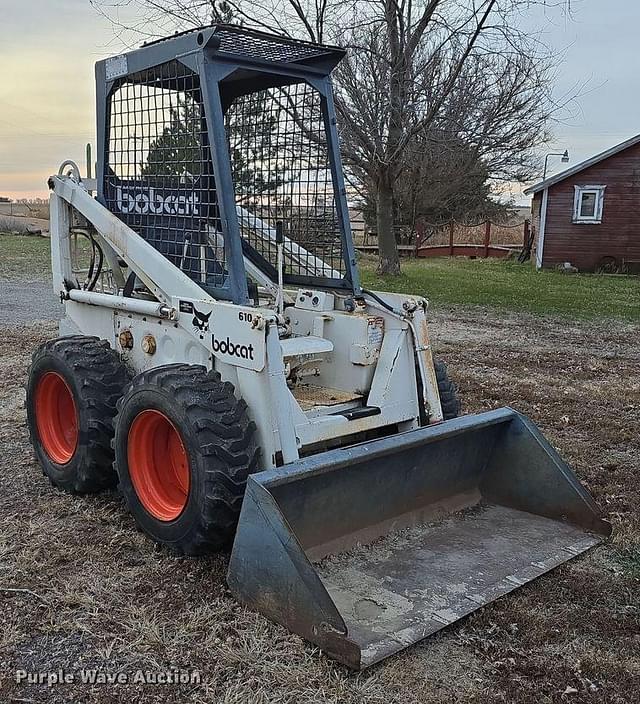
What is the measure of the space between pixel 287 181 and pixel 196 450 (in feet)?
6.36

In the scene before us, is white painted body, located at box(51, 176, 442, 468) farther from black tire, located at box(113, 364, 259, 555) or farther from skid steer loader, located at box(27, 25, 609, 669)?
black tire, located at box(113, 364, 259, 555)

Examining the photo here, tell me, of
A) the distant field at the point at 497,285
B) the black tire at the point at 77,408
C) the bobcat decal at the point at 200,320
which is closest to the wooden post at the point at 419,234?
the distant field at the point at 497,285

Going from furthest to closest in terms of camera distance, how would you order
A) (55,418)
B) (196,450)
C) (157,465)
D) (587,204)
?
1. (587,204)
2. (55,418)
3. (157,465)
4. (196,450)

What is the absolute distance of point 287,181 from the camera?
4676 mm

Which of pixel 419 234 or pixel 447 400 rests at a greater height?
pixel 419 234

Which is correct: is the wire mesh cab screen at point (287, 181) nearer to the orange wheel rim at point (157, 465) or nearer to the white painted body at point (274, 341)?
the white painted body at point (274, 341)

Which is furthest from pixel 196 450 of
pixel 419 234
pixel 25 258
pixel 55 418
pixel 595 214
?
pixel 419 234

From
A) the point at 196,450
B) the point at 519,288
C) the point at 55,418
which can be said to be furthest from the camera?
the point at 519,288

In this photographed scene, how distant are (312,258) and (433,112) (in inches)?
436

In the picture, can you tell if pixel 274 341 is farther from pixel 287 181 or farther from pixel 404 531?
pixel 287 181

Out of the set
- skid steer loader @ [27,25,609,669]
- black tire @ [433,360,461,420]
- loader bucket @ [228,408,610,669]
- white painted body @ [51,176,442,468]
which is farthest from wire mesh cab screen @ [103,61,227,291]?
black tire @ [433,360,461,420]

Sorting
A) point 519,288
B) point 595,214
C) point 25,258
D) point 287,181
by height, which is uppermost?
point 595,214

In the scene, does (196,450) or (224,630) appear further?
(196,450)

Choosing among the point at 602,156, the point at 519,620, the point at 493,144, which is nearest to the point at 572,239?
the point at 602,156
